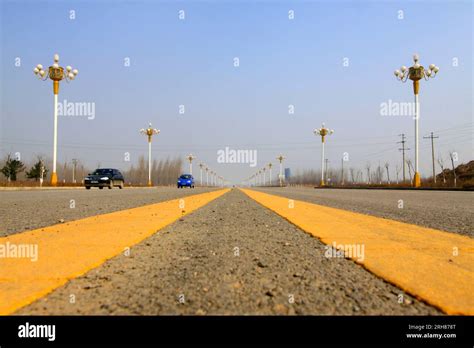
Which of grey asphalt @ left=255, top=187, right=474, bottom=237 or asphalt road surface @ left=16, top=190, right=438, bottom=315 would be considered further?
grey asphalt @ left=255, top=187, right=474, bottom=237

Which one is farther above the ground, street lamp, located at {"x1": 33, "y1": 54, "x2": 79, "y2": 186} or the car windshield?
street lamp, located at {"x1": 33, "y1": 54, "x2": 79, "y2": 186}

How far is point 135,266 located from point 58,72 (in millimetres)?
35583

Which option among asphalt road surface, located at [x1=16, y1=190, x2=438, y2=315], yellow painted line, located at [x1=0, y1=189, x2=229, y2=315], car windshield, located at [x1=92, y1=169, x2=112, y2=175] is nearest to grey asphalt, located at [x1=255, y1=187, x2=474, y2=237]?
asphalt road surface, located at [x1=16, y1=190, x2=438, y2=315]

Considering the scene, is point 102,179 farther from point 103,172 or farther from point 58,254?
point 58,254

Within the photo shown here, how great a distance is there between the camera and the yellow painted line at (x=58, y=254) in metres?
1.70

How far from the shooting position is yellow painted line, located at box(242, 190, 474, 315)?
1595 millimetres

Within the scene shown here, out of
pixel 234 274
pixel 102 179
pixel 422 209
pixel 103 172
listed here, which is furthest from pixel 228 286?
pixel 103 172

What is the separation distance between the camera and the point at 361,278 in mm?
1945

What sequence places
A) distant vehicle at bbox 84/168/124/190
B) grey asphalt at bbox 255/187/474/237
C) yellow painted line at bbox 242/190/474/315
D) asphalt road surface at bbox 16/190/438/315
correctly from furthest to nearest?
distant vehicle at bbox 84/168/124/190, grey asphalt at bbox 255/187/474/237, yellow painted line at bbox 242/190/474/315, asphalt road surface at bbox 16/190/438/315

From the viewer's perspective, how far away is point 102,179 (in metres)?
26.0

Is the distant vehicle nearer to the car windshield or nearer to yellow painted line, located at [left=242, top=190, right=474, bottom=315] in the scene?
the car windshield

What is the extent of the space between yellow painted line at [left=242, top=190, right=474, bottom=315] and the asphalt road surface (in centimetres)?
9
